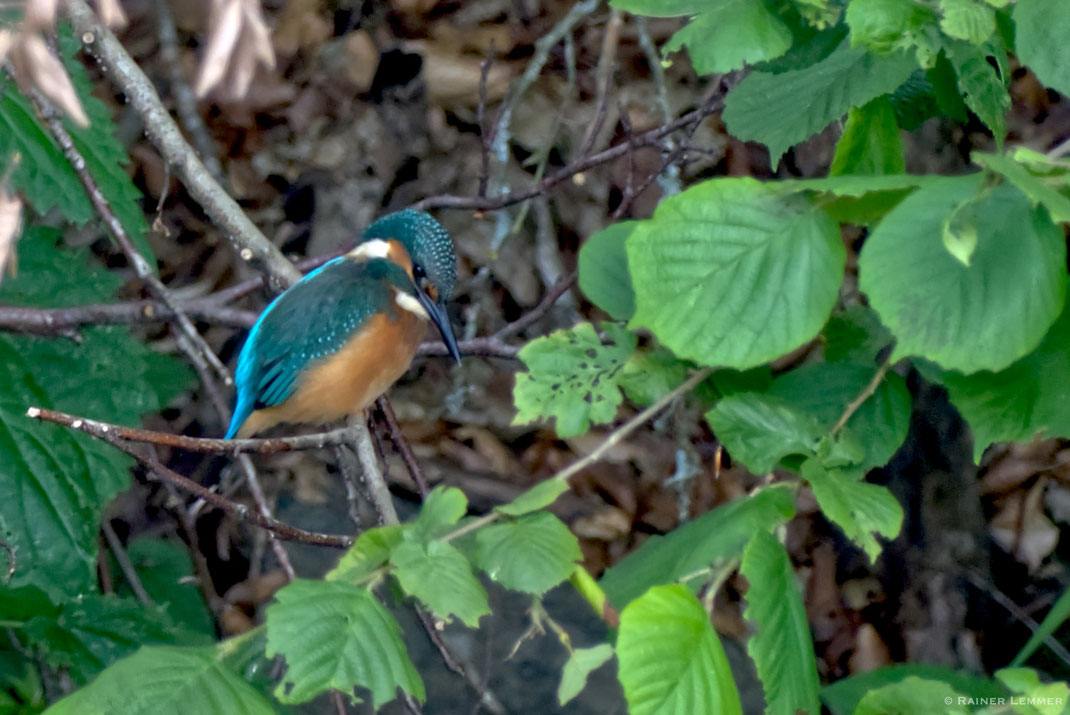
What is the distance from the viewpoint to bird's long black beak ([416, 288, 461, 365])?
7.91ft

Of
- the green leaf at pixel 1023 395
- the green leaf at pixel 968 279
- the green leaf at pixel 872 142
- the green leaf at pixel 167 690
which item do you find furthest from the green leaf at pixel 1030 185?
the green leaf at pixel 167 690

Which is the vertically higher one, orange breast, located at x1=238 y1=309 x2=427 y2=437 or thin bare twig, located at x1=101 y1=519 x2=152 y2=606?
orange breast, located at x1=238 y1=309 x2=427 y2=437

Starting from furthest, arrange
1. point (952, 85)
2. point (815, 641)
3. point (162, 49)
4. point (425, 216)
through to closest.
A: point (162, 49)
point (815, 641)
point (425, 216)
point (952, 85)

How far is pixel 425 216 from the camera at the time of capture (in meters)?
2.65

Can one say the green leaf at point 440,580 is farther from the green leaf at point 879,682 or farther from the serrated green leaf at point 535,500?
the green leaf at point 879,682

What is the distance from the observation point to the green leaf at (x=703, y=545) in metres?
1.07

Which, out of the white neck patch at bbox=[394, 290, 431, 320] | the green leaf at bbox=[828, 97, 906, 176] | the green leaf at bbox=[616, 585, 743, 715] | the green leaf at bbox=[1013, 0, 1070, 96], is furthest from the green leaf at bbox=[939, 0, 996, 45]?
the white neck patch at bbox=[394, 290, 431, 320]

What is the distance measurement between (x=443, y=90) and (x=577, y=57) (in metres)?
0.55

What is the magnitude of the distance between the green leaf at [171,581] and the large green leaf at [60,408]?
0.60 meters

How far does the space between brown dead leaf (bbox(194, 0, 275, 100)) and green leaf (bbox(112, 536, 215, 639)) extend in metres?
2.13

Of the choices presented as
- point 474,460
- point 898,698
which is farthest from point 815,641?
point 898,698

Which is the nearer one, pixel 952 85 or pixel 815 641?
pixel 952 85

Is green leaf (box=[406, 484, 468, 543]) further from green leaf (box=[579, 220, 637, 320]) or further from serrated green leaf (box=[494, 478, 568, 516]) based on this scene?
green leaf (box=[579, 220, 637, 320])

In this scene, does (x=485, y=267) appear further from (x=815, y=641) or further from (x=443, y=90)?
(x=815, y=641)
